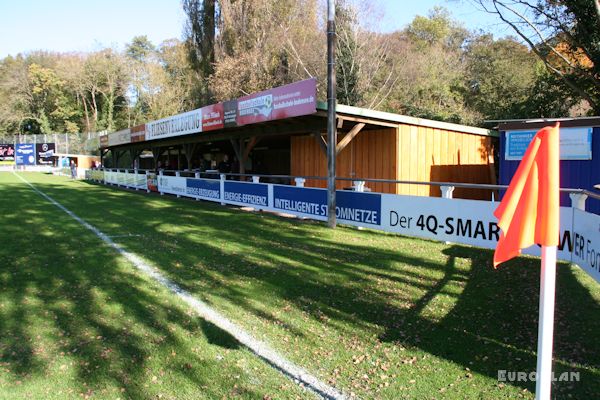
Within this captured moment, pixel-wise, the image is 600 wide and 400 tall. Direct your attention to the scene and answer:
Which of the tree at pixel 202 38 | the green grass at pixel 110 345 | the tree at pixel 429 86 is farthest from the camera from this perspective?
the tree at pixel 202 38

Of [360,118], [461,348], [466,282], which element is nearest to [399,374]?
[461,348]

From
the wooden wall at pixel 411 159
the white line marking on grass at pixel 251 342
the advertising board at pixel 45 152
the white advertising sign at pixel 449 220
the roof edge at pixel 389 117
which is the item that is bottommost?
the white line marking on grass at pixel 251 342

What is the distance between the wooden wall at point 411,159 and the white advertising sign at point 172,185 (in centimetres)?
639

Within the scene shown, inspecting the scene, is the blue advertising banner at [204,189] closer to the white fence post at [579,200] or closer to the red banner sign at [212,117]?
the red banner sign at [212,117]

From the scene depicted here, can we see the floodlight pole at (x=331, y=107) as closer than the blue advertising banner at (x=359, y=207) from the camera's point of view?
No

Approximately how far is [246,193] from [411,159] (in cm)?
577

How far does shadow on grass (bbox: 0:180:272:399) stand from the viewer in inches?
135

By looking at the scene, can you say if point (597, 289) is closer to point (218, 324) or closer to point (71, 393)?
point (218, 324)

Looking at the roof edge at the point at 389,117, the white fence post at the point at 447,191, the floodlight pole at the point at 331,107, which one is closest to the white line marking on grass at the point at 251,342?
the floodlight pole at the point at 331,107

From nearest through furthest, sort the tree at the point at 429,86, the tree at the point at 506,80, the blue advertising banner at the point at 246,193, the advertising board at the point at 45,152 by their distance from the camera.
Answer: the blue advertising banner at the point at 246,193 < the tree at the point at 506,80 < the tree at the point at 429,86 < the advertising board at the point at 45,152

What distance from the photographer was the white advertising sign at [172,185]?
807 inches

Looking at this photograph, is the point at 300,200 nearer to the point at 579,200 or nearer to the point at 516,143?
the point at 516,143

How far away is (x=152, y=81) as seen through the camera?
194ft

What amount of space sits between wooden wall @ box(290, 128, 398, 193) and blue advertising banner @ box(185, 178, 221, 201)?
335cm
